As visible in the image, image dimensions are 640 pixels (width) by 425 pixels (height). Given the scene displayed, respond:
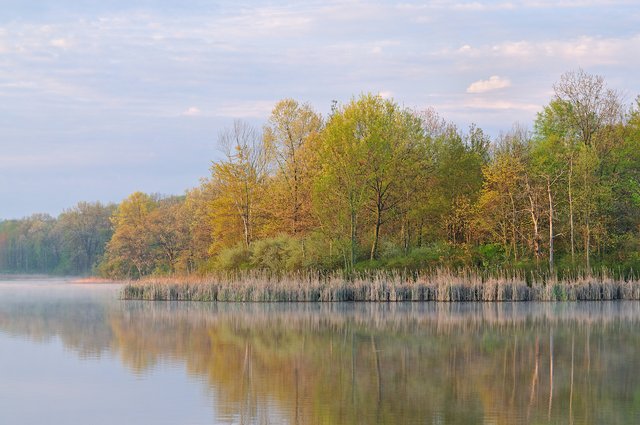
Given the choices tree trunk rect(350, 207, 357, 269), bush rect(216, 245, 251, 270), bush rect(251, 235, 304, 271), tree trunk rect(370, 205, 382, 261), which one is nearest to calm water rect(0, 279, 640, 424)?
tree trunk rect(350, 207, 357, 269)

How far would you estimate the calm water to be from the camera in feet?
38.2

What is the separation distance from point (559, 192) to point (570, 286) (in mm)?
9574

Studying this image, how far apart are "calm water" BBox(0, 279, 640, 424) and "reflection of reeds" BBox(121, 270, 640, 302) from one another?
5.13 metres

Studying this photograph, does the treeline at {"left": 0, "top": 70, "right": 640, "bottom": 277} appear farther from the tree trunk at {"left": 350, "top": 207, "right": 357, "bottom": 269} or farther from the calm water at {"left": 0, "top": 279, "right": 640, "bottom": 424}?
the calm water at {"left": 0, "top": 279, "right": 640, "bottom": 424}

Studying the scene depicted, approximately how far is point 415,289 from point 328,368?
18830 mm

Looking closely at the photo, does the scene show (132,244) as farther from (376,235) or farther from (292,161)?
(376,235)

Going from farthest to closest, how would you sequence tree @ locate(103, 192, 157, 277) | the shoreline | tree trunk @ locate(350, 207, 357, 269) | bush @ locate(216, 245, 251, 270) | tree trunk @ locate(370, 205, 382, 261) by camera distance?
tree @ locate(103, 192, 157, 277), bush @ locate(216, 245, 251, 270), tree trunk @ locate(370, 205, 382, 261), tree trunk @ locate(350, 207, 357, 269), the shoreline

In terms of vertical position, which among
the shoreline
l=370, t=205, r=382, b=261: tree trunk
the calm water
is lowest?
the calm water

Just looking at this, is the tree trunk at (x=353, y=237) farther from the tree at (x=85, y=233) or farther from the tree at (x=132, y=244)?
the tree at (x=85, y=233)

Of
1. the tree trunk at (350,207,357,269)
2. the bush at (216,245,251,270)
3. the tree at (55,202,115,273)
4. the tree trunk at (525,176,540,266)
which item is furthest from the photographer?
the tree at (55,202,115,273)

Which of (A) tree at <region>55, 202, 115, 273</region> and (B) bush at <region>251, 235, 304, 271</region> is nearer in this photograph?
(B) bush at <region>251, 235, 304, 271</region>

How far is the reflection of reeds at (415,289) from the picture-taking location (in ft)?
112

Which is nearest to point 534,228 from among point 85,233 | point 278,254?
point 278,254

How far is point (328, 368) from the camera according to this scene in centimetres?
1585
